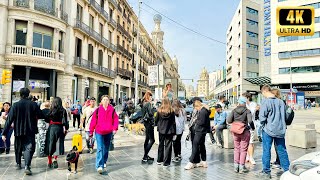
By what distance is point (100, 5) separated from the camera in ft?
108

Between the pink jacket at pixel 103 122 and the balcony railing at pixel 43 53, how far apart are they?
59.0 ft

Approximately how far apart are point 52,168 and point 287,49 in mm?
52013

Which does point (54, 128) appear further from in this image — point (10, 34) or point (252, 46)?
point (252, 46)

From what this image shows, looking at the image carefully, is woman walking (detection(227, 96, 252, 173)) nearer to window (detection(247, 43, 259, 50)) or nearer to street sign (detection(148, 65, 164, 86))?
street sign (detection(148, 65, 164, 86))

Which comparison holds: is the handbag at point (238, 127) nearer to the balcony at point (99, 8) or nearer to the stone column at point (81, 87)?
the stone column at point (81, 87)

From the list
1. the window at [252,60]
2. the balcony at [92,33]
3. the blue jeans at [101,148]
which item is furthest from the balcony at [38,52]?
the window at [252,60]

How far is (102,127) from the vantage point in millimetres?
6207

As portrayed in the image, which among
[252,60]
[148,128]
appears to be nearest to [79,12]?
[148,128]

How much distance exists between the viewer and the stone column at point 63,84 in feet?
81.8

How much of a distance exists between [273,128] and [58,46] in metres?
22.1

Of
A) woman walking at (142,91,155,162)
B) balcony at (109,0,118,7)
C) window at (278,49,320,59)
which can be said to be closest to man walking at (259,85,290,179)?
woman walking at (142,91,155,162)

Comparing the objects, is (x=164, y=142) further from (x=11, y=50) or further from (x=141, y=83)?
(x=141, y=83)

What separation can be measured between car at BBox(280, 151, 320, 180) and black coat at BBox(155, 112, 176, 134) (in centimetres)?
334

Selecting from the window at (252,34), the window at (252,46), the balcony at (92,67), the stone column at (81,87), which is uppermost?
the window at (252,34)
